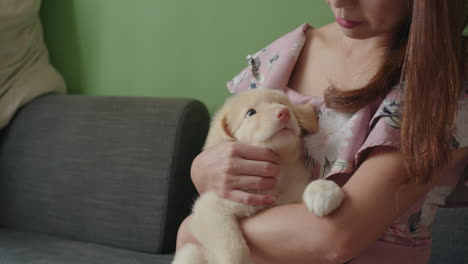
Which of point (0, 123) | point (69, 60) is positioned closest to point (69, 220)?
point (0, 123)

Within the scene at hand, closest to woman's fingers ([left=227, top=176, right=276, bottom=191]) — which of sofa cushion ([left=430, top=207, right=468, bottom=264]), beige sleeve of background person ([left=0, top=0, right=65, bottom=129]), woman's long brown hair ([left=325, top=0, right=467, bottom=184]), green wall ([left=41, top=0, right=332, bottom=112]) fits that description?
woman's long brown hair ([left=325, top=0, right=467, bottom=184])

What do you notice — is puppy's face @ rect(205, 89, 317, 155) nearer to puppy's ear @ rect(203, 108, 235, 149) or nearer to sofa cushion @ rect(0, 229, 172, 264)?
puppy's ear @ rect(203, 108, 235, 149)

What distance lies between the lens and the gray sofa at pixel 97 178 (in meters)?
1.27

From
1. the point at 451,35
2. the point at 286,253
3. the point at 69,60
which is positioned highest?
the point at 451,35

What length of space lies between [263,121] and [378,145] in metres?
0.18

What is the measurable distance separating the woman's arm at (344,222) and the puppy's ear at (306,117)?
0.37 feet

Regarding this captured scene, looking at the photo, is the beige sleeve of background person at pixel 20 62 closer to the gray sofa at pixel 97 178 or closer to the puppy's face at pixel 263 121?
the gray sofa at pixel 97 178

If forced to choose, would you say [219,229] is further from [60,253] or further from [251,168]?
[60,253]

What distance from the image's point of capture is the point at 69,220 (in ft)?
4.57

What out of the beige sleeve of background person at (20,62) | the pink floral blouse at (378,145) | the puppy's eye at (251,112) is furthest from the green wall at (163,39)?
the puppy's eye at (251,112)

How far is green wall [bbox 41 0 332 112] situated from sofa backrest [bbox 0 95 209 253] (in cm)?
14

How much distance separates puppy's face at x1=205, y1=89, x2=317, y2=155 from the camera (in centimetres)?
69

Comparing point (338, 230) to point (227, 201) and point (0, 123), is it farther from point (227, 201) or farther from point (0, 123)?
point (0, 123)

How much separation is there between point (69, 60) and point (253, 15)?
751 mm
